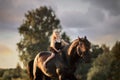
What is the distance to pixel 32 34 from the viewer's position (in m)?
77.1

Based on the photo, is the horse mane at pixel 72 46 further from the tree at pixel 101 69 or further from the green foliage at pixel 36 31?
the green foliage at pixel 36 31

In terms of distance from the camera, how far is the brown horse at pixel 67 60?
16.6 meters

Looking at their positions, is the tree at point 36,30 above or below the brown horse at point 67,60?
above

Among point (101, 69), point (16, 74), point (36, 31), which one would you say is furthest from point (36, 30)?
point (101, 69)

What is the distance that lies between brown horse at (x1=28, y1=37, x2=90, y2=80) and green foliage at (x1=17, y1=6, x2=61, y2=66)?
172ft

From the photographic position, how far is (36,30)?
253 ft

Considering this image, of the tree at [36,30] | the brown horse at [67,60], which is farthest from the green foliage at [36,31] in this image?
the brown horse at [67,60]

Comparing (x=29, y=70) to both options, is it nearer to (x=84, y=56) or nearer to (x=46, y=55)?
(x=46, y=55)

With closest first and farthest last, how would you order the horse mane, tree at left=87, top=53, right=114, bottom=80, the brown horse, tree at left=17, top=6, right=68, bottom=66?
the brown horse → the horse mane → tree at left=87, top=53, right=114, bottom=80 → tree at left=17, top=6, right=68, bottom=66

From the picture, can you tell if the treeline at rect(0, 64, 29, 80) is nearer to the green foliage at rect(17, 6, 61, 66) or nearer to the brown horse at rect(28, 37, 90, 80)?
the green foliage at rect(17, 6, 61, 66)

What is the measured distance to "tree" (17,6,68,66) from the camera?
73000 mm

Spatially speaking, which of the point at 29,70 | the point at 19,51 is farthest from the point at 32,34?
the point at 29,70

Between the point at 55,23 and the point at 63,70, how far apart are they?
2434 inches

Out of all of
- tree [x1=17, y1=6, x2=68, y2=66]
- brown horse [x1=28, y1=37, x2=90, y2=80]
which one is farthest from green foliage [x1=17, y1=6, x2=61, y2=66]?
brown horse [x1=28, y1=37, x2=90, y2=80]
